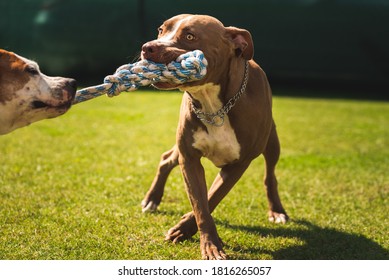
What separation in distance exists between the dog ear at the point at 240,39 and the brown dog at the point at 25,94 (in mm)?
1259

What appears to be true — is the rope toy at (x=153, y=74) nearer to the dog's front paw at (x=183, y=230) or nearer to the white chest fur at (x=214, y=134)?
the white chest fur at (x=214, y=134)

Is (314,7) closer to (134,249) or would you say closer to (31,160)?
(31,160)

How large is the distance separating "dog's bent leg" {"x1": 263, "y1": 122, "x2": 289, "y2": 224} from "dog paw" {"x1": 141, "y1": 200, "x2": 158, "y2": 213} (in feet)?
3.47

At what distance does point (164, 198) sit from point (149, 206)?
48 centimetres

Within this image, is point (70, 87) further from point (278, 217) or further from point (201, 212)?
point (278, 217)

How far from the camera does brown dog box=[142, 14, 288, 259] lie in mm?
4117

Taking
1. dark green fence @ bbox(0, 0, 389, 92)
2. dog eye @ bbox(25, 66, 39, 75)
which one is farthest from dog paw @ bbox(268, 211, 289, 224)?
dark green fence @ bbox(0, 0, 389, 92)

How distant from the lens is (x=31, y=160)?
6.90 metres

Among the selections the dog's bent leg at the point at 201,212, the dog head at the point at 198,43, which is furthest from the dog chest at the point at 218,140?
the dog head at the point at 198,43

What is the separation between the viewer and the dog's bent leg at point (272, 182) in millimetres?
5234

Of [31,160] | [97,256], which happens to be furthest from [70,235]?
[31,160]

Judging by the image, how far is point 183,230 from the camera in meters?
4.56

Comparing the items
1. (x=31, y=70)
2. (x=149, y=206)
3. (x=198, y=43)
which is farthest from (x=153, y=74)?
(x=149, y=206)

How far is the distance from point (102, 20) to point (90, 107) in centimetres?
Answer: 504
